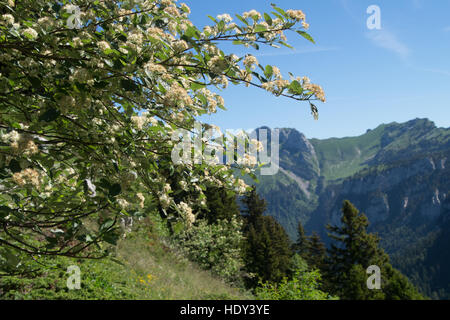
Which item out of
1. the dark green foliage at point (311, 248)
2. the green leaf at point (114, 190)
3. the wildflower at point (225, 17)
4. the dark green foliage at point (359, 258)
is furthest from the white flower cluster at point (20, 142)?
the dark green foliage at point (311, 248)

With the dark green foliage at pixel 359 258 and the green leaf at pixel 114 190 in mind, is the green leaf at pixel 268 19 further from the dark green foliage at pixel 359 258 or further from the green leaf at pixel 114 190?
the dark green foliage at pixel 359 258

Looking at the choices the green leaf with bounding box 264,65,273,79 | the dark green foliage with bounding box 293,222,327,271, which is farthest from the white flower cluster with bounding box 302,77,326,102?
the dark green foliage with bounding box 293,222,327,271

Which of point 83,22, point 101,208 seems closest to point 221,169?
point 101,208

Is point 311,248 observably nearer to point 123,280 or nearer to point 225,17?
point 123,280

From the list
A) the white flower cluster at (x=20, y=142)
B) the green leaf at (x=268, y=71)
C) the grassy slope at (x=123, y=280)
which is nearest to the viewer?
the white flower cluster at (x=20, y=142)

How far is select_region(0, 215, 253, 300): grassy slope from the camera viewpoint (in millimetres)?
7477

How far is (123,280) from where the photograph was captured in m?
10.1

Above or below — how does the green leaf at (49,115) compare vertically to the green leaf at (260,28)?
below

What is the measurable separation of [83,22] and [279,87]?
1512 millimetres

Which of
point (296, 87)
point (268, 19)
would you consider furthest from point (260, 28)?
point (296, 87)

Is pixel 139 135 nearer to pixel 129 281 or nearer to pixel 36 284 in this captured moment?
pixel 36 284

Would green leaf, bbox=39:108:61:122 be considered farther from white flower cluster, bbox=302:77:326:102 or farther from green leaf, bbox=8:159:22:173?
white flower cluster, bbox=302:77:326:102

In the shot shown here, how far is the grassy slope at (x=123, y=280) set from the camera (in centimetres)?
748

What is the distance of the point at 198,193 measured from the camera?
11.1 ft
